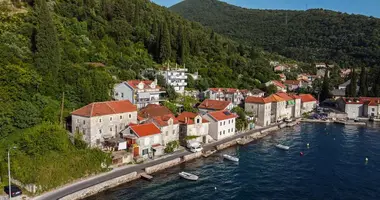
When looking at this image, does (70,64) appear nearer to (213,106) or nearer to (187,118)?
(187,118)

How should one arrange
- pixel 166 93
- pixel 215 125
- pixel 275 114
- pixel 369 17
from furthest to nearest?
pixel 369 17, pixel 275 114, pixel 166 93, pixel 215 125

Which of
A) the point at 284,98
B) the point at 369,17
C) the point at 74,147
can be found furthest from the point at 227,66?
the point at 369,17

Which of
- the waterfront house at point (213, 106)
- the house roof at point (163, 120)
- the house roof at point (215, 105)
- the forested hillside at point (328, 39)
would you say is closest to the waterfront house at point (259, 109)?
the waterfront house at point (213, 106)

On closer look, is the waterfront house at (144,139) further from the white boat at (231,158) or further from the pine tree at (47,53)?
the pine tree at (47,53)

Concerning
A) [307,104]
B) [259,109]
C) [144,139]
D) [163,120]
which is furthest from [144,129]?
[307,104]

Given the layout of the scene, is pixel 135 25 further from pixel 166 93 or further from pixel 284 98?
pixel 284 98

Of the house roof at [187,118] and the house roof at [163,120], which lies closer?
the house roof at [163,120]

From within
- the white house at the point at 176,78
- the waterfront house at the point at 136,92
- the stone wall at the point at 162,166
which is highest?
the white house at the point at 176,78
